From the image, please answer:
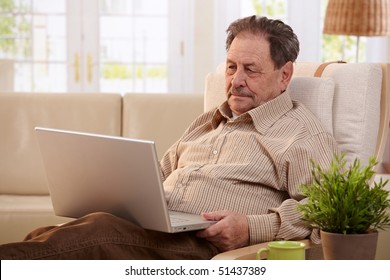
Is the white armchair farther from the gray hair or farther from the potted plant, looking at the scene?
the potted plant

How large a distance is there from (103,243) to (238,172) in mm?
534

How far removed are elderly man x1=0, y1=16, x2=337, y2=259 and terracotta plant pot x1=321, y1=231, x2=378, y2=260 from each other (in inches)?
14.8

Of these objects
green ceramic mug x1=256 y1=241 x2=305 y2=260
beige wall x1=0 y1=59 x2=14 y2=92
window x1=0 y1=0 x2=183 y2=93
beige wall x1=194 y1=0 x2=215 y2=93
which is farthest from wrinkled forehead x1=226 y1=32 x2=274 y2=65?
window x1=0 y1=0 x2=183 y2=93

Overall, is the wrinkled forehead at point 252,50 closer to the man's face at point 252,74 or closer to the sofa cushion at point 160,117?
the man's face at point 252,74

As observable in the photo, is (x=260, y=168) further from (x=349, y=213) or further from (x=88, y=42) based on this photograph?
(x=88, y=42)

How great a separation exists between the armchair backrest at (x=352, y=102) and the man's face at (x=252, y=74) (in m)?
0.13

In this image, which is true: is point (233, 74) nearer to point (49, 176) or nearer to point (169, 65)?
point (49, 176)

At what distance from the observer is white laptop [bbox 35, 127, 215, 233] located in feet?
6.39

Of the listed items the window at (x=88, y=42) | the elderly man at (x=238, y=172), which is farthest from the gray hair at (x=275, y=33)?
the window at (x=88, y=42)

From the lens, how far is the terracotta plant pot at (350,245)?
71.5 inches

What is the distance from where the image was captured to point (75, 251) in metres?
1.98

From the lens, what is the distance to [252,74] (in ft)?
8.49

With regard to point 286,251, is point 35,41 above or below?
above

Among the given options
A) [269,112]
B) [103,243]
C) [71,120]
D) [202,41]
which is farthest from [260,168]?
[202,41]
